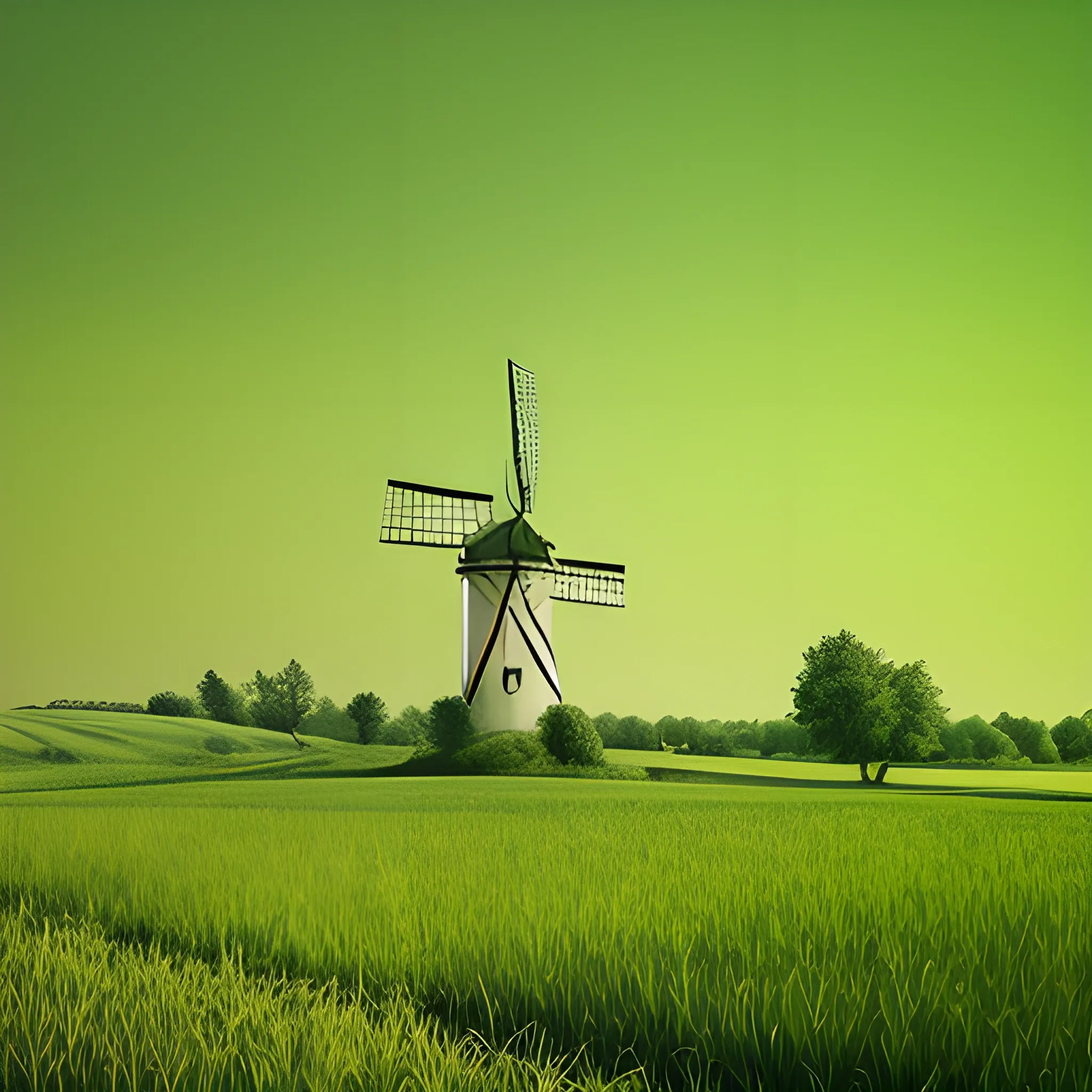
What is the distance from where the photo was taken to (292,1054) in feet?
15.9

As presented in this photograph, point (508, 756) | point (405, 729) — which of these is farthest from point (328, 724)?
point (508, 756)

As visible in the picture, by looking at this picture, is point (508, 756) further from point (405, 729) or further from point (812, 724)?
point (405, 729)

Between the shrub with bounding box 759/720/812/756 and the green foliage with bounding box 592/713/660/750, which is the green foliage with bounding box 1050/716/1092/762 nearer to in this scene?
the shrub with bounding box 759/720/812/756

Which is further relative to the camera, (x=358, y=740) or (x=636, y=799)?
(x=358, y=740)

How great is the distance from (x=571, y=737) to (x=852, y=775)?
15.8m

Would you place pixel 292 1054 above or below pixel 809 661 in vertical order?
below

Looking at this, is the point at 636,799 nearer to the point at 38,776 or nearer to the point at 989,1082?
the point at 989,1082

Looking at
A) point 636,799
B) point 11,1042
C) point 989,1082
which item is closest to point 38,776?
point 636,799

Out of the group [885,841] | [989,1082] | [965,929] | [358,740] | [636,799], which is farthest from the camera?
[358,740]

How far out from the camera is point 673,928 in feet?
21.7

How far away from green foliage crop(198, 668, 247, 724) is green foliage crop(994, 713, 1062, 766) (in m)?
46.8

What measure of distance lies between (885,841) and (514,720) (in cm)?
3204

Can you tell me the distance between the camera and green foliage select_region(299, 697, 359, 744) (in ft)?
236

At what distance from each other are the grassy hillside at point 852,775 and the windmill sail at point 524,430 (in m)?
12.2
